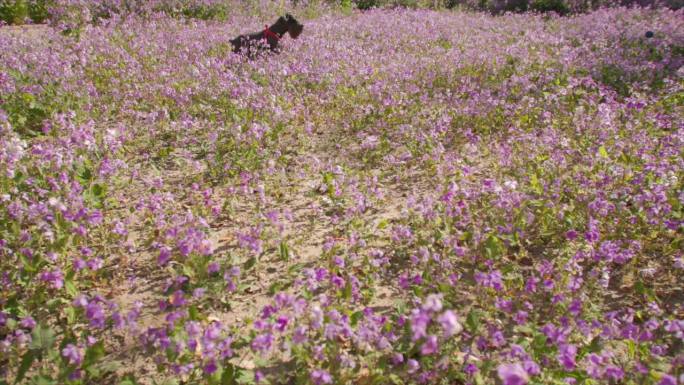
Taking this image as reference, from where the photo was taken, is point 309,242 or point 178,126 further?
point 178,126

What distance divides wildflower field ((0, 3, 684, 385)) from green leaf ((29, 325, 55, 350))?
0.05 feet

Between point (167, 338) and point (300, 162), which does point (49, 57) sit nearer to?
point (300, 162)

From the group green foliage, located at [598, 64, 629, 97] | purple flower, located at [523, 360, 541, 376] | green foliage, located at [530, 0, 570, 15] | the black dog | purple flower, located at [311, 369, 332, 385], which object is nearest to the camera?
purple flower, located at [523, 360, 541, 376]

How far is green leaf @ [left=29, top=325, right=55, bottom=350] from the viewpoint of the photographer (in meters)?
3.06

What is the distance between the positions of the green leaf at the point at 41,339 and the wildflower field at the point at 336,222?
0.05 feet

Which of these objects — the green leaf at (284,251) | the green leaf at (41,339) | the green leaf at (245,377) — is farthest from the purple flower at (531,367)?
the green leaf at (41,339)

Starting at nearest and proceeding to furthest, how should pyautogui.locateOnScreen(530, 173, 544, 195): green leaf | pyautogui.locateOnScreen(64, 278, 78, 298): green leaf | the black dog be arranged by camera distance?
pyautogui.locateOnScreen(64, 278, 78, 298): green leaf, pyautogui.locateOnScreen(530, 173, 544, 195): green leaf, the black dog

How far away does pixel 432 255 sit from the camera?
4.18 meters

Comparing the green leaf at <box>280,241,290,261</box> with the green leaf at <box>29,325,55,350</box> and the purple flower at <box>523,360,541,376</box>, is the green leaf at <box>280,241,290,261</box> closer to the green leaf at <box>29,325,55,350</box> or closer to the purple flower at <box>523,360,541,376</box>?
the green leaf at <box>29,325,55,350</box>

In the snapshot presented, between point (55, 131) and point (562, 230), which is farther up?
point (55, 131)

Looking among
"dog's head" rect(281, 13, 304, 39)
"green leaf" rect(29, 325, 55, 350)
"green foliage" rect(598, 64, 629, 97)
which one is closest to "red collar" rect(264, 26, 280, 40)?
"dog's head" rect(281, 13, 304, 39)

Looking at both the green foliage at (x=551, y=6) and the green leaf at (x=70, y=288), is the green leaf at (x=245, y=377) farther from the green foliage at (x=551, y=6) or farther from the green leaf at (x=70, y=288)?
the green foliage at (x=551, y=6)

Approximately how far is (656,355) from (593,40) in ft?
37.2

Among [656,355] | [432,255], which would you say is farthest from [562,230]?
[656,355]
